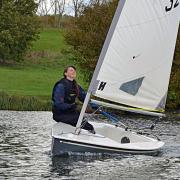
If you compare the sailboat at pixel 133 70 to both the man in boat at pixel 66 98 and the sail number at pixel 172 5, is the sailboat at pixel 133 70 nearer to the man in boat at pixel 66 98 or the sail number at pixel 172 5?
the sail number at pixel 172 5

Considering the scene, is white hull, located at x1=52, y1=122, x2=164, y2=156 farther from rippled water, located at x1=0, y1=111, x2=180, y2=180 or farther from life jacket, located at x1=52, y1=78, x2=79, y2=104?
life jacket, located at x1=52, y1=78, x2=79, y2=104

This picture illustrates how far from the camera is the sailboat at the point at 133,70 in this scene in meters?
18.2

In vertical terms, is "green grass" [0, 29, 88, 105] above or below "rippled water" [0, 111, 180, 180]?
above

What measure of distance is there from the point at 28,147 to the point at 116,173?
5310mm

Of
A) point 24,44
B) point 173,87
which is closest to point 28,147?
point 173,87

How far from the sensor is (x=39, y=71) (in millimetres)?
59188

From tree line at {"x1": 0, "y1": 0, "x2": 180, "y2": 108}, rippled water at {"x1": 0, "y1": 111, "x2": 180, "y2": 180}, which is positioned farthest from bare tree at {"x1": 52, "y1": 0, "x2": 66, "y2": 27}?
rippled water at {"x1": 0, "y1": 111, "x2": 180, "y2": 180}

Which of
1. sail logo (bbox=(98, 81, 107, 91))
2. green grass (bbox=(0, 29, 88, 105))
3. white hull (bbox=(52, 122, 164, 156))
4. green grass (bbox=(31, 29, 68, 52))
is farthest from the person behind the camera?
green grass (bbox=(31, 29, 68, 52))

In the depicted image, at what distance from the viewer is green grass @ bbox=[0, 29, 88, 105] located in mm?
45353

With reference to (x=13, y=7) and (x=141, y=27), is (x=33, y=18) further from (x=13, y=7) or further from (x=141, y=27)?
(x=141, y=27)

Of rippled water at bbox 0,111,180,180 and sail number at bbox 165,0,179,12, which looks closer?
→ rippled water at bbox 0,111,180,180

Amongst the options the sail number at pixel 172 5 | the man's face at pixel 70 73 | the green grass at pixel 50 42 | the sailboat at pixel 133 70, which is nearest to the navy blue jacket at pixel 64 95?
the man's face at pixel 70 73

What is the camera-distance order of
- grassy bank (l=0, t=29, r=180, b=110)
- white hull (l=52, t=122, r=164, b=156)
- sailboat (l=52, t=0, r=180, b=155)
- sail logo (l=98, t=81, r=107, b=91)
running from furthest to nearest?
grassy bank (l=0, t=29, r=180, b=110) < sail logo (l=98, t=81, r=107, b=91) < sailboat (l=52, t=0, r=180, b=155) < white hull (l=52, t=122, r=164, b=156)

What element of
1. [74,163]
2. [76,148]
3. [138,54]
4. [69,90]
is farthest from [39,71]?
[74,163]
